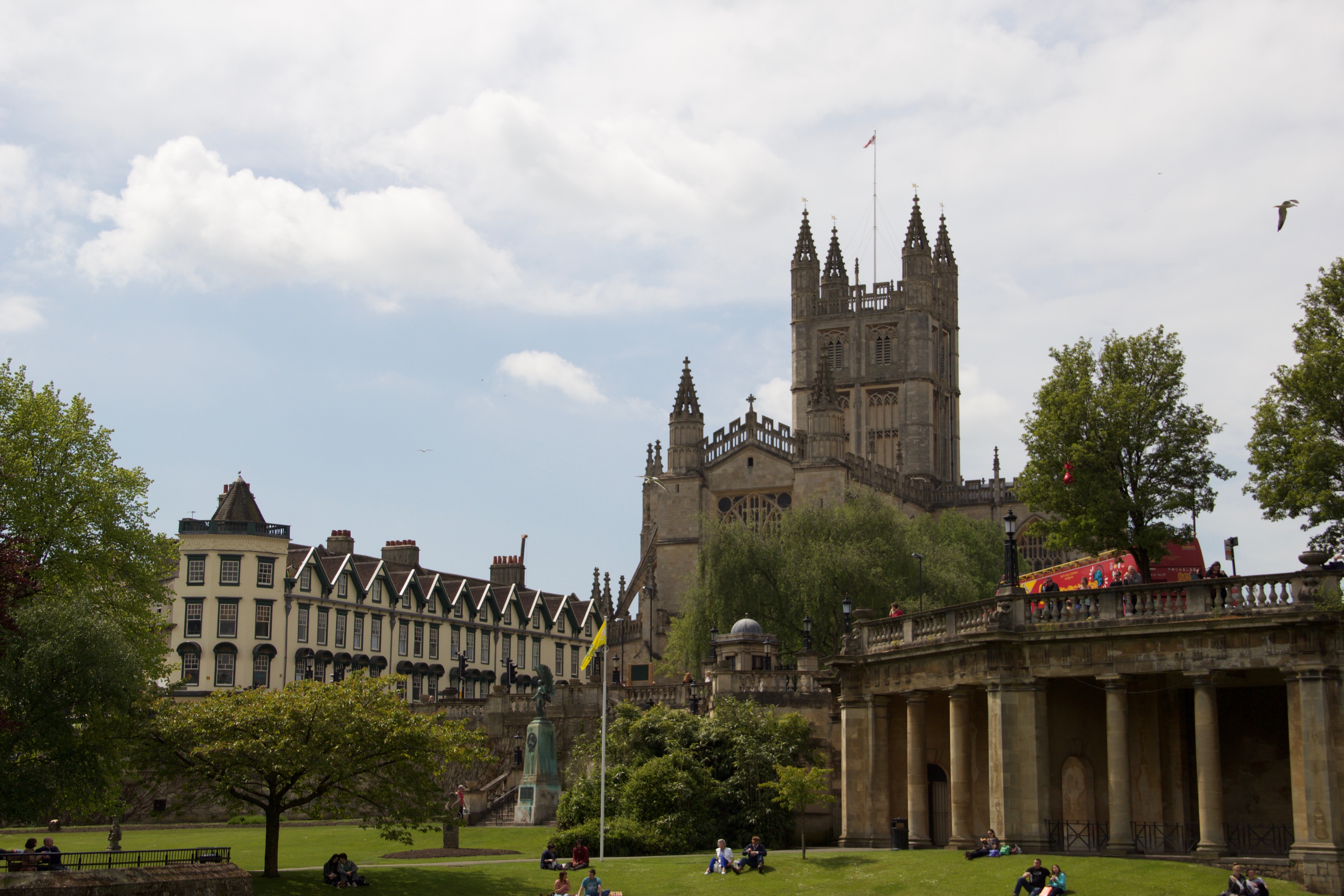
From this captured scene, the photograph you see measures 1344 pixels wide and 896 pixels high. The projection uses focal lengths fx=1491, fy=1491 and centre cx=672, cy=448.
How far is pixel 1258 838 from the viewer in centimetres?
3428

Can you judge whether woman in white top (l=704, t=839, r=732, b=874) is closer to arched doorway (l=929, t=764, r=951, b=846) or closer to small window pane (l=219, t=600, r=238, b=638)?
arched doorway (l=929, t=764, r=951, b=846)

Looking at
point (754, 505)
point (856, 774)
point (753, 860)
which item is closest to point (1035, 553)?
point (754, 505)

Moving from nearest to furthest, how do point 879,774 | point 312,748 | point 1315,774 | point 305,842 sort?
point 1315,774, point 312,748, point 879,774, point 305,842

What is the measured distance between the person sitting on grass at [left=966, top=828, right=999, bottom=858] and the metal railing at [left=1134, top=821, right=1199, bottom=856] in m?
3.22

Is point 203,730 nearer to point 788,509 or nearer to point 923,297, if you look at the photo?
point 788,509

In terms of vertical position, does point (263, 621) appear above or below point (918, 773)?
above

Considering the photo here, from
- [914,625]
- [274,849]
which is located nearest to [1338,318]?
[914,625]

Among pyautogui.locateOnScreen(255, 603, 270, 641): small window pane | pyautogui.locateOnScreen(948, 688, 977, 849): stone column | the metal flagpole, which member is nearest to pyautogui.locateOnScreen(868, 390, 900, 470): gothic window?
pyautogui.locateOnScreen(255, 603, 270, 641): small window pane

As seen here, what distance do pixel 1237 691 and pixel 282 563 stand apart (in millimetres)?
59303

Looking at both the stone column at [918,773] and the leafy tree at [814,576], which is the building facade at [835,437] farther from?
the stone column at [918,773]

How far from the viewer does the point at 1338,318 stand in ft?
123

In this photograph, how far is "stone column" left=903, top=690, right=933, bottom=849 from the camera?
124ft

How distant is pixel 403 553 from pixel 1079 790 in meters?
68.1

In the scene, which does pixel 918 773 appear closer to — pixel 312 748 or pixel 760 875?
pixel 760 875
